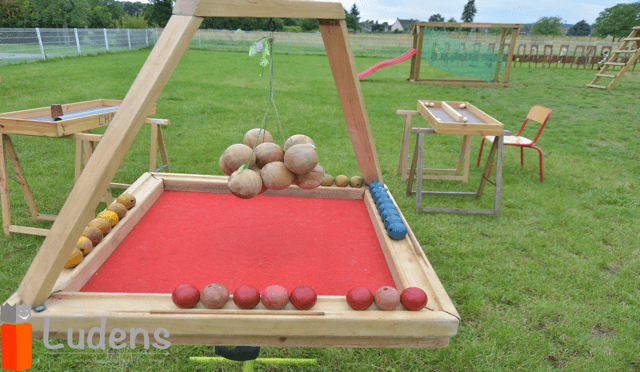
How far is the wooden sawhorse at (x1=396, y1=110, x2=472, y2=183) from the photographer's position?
4.66 meters

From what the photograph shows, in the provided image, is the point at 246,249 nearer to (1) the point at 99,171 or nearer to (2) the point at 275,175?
(2) the point at 275,175

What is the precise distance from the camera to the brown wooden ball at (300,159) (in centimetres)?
166

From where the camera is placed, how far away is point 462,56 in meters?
12.4

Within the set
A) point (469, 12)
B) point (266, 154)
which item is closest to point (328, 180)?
point (266, 154)

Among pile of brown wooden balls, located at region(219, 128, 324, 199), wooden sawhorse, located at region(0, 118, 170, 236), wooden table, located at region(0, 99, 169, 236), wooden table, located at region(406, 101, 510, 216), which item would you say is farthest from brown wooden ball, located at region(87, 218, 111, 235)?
wooden table, located at region(406, 101, 510, 216)

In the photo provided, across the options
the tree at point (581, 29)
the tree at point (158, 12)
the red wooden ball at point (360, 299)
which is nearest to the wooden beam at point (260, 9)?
the red wooden ball at point (360, 299)

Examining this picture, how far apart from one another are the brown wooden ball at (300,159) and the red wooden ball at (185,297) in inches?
26.5

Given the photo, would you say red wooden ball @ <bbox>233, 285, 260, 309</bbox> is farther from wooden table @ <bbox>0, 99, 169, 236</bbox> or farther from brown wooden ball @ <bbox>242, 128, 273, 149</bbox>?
wooden table @ <bbox>0, 99, 169, 236</bbox>

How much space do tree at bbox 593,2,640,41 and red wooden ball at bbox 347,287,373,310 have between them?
5552 cm

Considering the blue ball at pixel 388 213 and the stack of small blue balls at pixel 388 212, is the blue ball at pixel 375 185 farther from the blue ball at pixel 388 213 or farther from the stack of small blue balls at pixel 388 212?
the blue ball at pixel 388 213

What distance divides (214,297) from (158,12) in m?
44.9

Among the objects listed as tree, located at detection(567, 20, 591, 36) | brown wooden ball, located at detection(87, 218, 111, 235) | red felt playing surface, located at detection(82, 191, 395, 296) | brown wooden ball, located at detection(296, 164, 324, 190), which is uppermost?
tree, located at detection(567, 20, 591, 36)

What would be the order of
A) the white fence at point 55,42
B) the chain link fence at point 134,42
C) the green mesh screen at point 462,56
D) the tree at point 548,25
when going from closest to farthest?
the green mesh screen at point 462,56
the white fence at point 55,42
the chain link fence at point 134,42
the tree at point 548,25

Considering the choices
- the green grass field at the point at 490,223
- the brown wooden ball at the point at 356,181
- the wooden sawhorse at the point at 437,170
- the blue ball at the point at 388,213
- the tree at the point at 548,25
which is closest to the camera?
the blue ball at the point at 388,213
